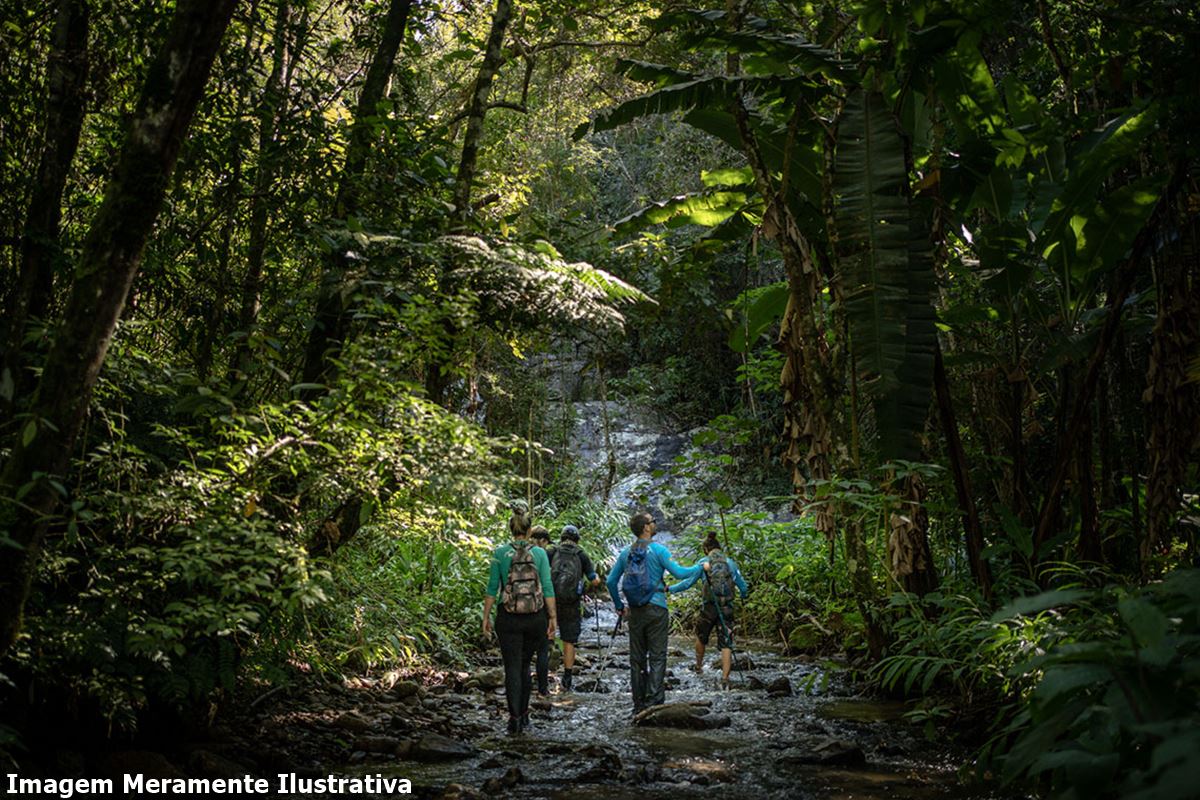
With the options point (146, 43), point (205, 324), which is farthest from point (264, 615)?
point (146, 43)

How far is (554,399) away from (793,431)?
15.3 m

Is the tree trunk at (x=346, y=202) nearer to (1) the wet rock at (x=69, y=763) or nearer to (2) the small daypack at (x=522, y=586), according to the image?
(2) the small daypack at (x=522, y=586)

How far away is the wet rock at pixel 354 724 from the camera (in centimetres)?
653

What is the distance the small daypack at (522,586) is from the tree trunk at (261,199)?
2.66 m

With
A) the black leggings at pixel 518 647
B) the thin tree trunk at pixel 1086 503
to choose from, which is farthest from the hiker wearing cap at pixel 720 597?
the thin tree trunk at pixel 1086 503

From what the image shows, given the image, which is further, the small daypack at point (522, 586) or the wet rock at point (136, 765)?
the small daypack at point (522, 586)

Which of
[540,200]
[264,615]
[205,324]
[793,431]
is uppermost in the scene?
[540,200]

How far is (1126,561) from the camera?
685 centimetres

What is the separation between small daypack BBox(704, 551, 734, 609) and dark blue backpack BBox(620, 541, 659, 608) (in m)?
1.58

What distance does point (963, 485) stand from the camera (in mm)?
6434

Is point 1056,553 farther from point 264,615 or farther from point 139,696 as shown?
point 139,696

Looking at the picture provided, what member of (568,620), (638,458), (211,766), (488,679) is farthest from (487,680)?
(638,458)

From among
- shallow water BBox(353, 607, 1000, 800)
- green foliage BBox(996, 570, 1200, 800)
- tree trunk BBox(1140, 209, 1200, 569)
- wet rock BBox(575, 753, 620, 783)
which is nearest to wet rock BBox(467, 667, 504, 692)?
shallow water BBox(353, 607, 1000, 800)

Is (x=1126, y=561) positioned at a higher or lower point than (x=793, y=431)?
lower
